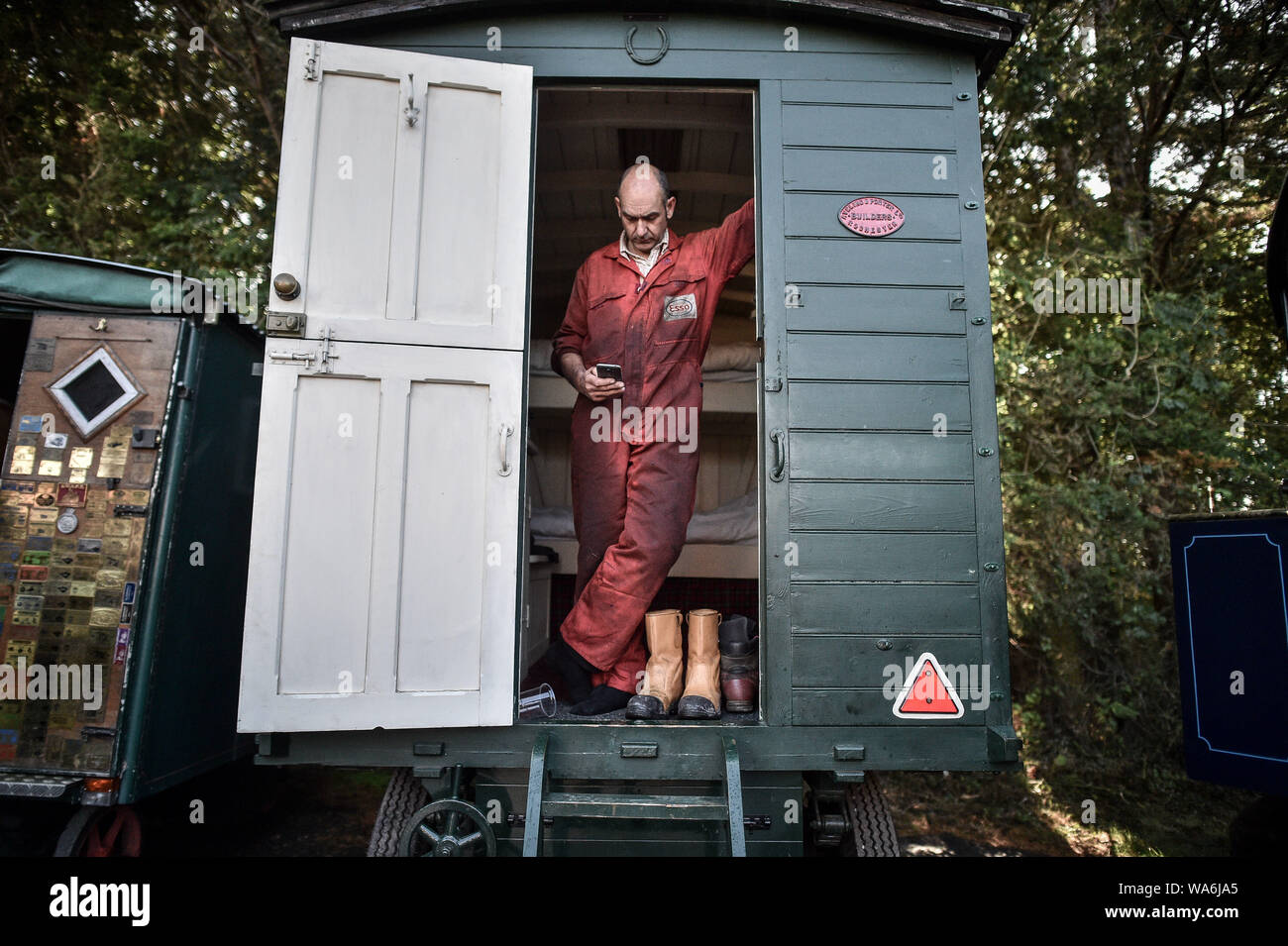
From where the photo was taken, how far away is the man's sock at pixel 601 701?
123 inches

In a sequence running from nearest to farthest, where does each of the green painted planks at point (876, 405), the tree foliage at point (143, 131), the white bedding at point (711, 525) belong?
the green painted planks at point (876, 405) < the white bedding at point (711, 525) < the tree foliage at point (143, 131)

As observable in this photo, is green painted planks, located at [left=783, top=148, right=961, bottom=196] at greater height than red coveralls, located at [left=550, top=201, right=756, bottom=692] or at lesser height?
greater

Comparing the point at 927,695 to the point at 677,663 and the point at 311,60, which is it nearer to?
the point at 677,663

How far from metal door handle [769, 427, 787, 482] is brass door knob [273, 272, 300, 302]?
194 centimetres

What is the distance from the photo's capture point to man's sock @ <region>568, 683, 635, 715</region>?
123 inches

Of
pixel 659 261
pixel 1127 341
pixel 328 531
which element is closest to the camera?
pixel 328 531

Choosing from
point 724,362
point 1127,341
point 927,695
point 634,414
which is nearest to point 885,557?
point 927,695

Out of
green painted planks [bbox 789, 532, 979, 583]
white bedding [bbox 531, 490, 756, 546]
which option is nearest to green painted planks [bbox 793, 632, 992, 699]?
green painted planks [bbox 789, 532, 979, 583]

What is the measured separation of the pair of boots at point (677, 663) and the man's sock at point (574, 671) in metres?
0.25

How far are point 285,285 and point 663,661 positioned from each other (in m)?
2.16

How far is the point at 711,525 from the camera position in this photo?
15.5 ft

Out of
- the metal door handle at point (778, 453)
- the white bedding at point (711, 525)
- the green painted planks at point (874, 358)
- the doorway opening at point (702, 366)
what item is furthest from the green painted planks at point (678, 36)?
the white bedding at point (711, 525)

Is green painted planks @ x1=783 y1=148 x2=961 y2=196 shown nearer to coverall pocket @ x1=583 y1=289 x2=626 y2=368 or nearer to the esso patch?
the esso patch

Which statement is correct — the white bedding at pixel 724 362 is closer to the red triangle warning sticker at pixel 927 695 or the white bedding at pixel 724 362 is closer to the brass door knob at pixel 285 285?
the brass door knob at pixel 285 285
